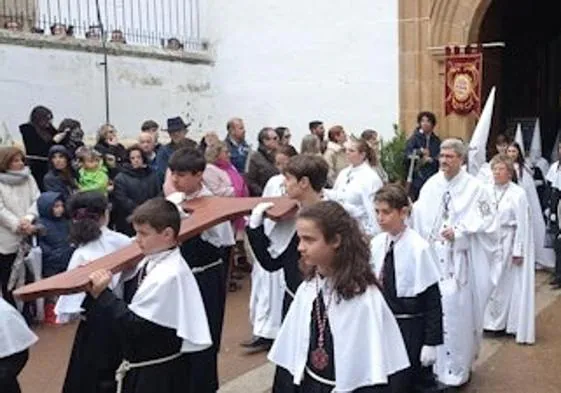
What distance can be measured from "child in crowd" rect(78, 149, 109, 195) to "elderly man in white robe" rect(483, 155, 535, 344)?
12.0ft

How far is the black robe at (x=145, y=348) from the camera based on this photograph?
3867 mm

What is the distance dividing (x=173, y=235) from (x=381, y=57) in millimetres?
9700

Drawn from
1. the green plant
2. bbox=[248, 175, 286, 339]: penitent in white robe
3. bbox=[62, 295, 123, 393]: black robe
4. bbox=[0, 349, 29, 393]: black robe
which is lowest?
bbox=[248, 175, 286, 339]: penitent in white robe

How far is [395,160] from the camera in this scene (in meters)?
12.0

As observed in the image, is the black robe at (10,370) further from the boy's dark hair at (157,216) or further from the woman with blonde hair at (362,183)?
the woman with blonde hair at (362,183)

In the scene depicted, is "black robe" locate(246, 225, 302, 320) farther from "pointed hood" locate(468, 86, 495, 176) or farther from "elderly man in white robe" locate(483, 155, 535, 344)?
"elderly man in white robe" locate(483, 155, 535, 344)

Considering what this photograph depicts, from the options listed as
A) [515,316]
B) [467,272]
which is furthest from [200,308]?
[515,316]

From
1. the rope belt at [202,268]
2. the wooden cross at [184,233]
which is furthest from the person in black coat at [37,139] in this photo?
the wooden cross at [184,233]

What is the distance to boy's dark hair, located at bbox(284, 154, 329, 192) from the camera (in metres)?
4.94

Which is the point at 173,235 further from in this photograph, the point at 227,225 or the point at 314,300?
the point at 227,225

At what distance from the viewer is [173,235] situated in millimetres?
4113

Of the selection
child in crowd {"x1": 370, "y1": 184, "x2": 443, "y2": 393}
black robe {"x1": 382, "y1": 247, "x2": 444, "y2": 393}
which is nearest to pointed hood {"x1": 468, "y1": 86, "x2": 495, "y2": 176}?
child in crowd {"x1": 370, "y1": 184, "x2": 443, "y2": 393}

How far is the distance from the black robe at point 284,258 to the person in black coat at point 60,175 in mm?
3817

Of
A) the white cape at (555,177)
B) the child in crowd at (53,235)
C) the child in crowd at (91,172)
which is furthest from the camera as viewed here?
the white cape at (555,177)
